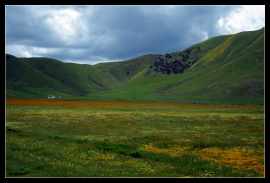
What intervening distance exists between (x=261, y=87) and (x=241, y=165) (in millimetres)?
175515

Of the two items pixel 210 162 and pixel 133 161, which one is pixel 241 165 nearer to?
pixel 210 162

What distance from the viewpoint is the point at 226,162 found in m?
27.5

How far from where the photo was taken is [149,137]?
138 ft

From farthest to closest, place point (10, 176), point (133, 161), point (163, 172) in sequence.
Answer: point (133, 161)
point (163, 172)
point (10, 176)

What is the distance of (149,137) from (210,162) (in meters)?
15.4

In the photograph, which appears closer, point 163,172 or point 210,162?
point 163,172
